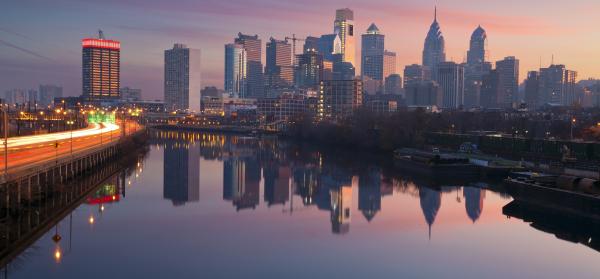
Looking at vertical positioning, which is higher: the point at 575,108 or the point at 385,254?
the point at 575,108

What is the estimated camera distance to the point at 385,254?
2866 centimetres

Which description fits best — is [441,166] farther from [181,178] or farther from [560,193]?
[181,178]

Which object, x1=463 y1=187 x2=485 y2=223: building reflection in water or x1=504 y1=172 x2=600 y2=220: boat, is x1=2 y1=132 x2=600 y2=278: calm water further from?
x1=504 y1=172 x2=600 y2=220: boat

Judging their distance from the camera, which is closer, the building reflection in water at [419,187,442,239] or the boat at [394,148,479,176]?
the building reflection in water at [419,187,442,239]

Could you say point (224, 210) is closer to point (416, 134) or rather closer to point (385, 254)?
point (385, 254)

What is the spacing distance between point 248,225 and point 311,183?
70.4ft

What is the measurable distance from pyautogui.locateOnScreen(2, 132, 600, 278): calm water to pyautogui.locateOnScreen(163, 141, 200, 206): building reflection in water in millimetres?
222

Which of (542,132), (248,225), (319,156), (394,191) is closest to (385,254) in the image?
(248,225)

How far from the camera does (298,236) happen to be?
106 ft

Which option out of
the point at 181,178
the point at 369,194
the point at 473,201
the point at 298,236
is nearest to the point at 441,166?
the point at 369,194

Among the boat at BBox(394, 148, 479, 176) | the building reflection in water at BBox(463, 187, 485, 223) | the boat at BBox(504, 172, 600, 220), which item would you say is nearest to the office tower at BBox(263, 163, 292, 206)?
the building reflection in water at BBox(463, 187, 485, 223)

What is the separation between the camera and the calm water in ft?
83.6

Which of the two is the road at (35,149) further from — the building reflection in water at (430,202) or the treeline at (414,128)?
the treeline at (414,128)

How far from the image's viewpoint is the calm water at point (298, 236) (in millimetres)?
25484
